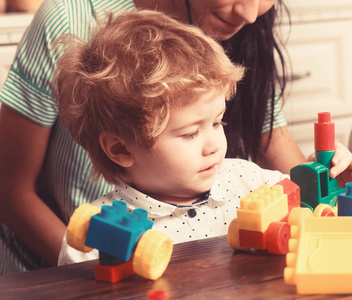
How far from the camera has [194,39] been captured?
0.91 meters

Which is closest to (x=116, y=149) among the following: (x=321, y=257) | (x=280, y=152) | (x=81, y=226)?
(x=81, y=226)

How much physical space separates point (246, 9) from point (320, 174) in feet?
1.33

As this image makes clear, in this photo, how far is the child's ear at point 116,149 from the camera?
2.97ft

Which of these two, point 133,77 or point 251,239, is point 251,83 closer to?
point 133,77

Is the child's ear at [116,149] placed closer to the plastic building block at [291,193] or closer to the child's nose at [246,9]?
the plastic building block at [291,193]

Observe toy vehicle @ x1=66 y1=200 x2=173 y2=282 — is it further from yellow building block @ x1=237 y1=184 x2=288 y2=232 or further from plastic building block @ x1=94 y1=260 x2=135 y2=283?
yellow building block @ x1=237 y1=184 x2=288 y2=232

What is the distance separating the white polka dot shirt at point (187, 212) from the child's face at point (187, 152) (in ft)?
0.10

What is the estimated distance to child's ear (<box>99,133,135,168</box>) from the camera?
905mm

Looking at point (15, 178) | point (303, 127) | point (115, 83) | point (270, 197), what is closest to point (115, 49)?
point (115, 83)

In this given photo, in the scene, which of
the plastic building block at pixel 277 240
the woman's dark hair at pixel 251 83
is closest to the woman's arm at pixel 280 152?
the woman's dark hair at pixel 251 83

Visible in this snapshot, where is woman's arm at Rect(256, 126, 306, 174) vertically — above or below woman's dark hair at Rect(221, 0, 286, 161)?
below

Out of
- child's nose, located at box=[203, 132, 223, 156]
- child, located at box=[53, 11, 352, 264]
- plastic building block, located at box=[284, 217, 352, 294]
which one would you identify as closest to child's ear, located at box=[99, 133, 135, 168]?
child, located at box=[53, 11, 352, 264]

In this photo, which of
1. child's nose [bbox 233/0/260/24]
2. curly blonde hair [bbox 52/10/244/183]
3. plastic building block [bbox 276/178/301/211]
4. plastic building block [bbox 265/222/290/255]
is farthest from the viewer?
child's nose [bbox 233/0/260/24]

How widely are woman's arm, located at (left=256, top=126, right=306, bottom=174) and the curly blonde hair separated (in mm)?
479
